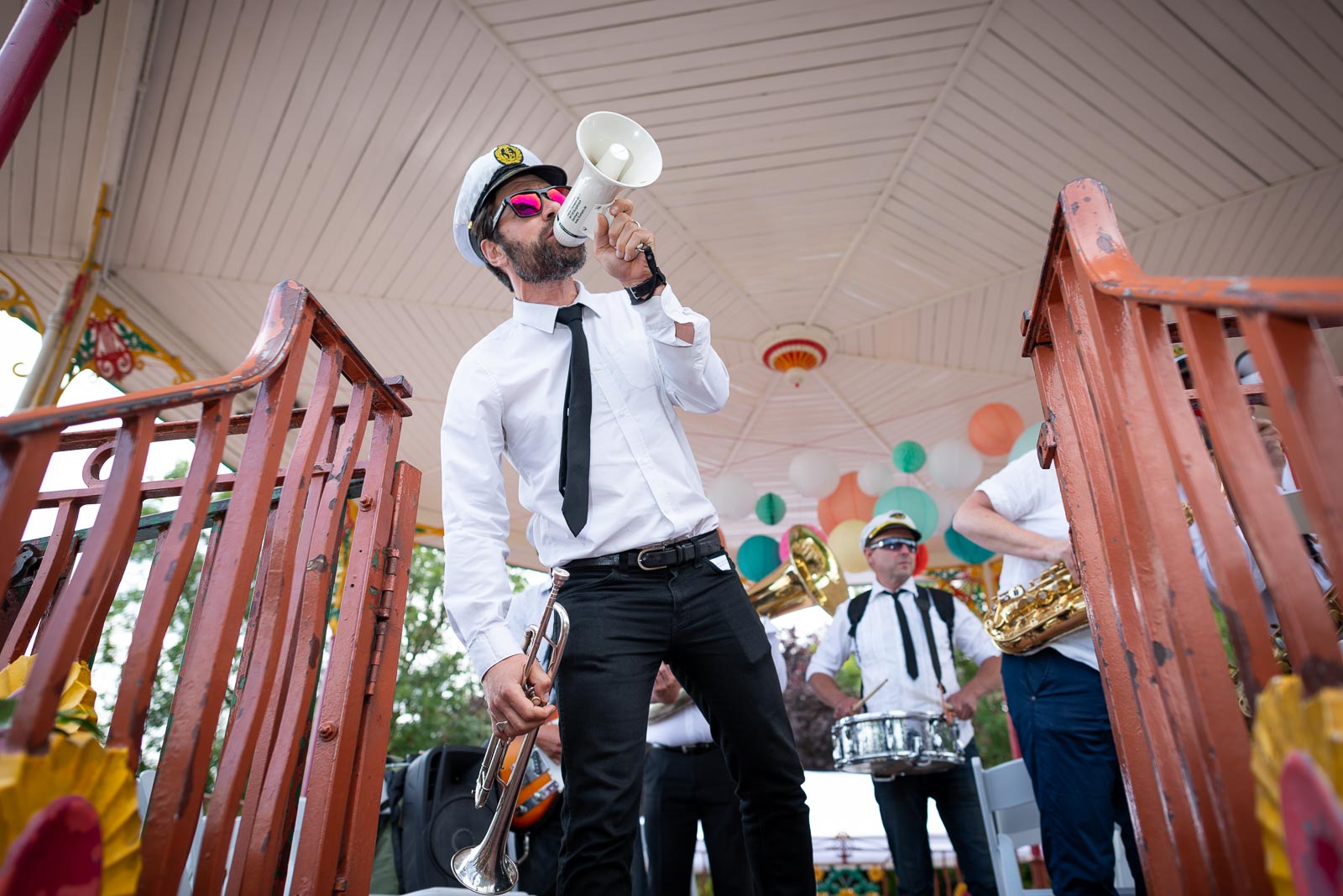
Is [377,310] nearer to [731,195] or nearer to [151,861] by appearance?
[731,195]

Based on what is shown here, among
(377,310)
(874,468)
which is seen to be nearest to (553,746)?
(377,310)

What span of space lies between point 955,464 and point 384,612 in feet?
20.0

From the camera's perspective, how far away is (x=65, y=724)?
138 cm

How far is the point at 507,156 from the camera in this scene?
259cm

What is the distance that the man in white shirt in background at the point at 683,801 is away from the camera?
3580mm

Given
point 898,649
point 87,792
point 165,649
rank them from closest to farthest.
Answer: point 87,792 → point 898,649 → point 165,649

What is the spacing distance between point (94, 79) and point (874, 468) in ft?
20.6

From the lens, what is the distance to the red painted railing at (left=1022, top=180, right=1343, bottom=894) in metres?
1.00

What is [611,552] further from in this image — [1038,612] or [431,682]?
[431,682]

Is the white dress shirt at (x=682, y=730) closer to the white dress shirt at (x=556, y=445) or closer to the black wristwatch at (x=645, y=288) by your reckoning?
the white dress shirt at (x=556, y=445)

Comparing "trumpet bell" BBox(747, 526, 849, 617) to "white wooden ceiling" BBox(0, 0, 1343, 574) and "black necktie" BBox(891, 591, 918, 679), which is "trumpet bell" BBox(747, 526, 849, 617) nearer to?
"black necktie" BBox(891, 591, 918, 679)

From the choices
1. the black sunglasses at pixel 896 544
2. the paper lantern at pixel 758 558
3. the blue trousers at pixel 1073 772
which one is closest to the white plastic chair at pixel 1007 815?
the blue trousers at pixel 1073 772

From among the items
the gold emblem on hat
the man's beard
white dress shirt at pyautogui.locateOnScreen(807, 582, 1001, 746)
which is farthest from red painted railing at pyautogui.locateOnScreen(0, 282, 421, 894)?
white dress shirt at pyautogui.locateOnScreen(807, 582, 1001, 746)

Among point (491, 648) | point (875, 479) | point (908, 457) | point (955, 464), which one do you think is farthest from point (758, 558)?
point (491, 648)
